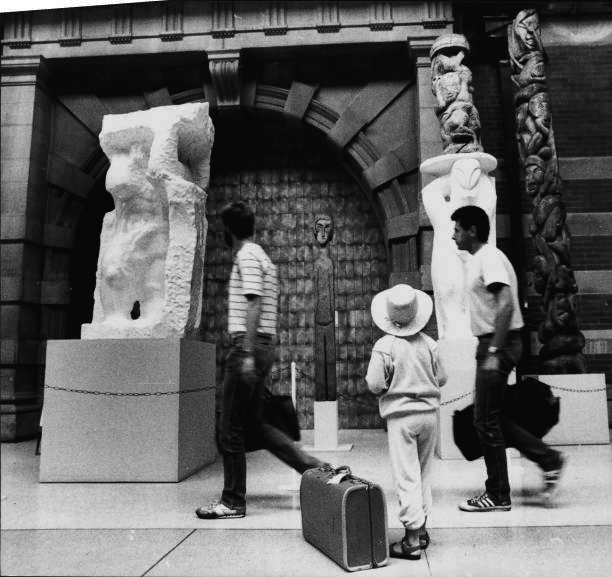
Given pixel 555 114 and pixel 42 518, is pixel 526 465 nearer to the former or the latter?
pixel 42 518

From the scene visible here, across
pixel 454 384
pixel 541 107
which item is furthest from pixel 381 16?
pixel 454 384

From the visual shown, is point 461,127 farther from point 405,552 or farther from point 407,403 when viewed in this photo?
point 405,552

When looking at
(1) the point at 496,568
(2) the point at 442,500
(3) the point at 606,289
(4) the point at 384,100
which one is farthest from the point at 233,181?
(1) the point at 496,568

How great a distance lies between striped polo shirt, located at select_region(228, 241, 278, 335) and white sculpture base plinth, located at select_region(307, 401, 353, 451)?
3.05 metres

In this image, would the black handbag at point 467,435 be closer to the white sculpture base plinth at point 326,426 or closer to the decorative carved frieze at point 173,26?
the white sculpture base plinth at point 326,426

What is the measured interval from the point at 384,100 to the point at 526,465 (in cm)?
523

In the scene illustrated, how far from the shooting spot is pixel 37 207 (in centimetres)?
772

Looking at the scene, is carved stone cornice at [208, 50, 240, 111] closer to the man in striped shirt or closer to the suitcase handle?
the man in striped shirt

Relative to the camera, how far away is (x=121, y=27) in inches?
305

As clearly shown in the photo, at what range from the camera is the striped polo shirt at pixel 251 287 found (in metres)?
3.22

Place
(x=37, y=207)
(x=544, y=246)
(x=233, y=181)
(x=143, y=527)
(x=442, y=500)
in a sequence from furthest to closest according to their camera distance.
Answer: (x=233, y=181), (x=37, y=207), (x=544, y=246), (x=442, y=500), (x=143, y=527)

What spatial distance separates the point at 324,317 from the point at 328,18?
4.04 meters

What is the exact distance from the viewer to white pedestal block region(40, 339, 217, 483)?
14.3 ft

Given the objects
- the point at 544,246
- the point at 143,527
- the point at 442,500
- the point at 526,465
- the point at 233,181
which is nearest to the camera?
the point at 143,527
